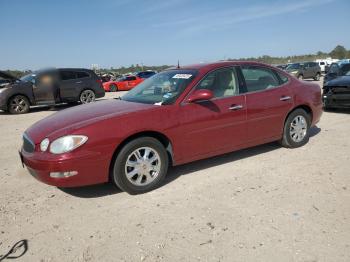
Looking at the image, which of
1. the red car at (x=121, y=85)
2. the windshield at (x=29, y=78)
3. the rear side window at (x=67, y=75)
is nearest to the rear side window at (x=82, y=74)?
the rear side window at (x=67, y=75)

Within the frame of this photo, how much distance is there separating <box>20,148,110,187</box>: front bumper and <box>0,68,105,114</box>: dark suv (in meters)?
9.77

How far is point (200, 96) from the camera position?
463 centimetres

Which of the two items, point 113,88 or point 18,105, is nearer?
point 18,105

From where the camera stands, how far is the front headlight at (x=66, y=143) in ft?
12.9

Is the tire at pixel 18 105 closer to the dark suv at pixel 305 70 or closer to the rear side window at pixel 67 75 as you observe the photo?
the rear side window at pixel 67 75

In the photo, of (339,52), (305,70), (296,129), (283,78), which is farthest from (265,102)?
(339,52)

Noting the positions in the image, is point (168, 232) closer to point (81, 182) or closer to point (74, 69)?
point (81, 182)

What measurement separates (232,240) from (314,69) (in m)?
30.0

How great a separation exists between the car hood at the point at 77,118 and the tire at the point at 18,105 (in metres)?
9.45

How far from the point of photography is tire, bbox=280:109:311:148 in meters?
5.93

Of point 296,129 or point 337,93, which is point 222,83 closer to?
point 296,129

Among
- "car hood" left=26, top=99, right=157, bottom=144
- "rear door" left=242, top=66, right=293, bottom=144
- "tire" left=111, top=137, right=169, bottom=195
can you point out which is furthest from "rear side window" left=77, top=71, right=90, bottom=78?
"tire" left=111, top=137, right=169, bottom=195

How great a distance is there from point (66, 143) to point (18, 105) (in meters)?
10.6

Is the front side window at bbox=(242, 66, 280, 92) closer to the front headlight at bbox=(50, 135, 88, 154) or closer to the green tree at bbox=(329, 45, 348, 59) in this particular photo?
the front headlight at bbox=(50, 135, 88, 154)
